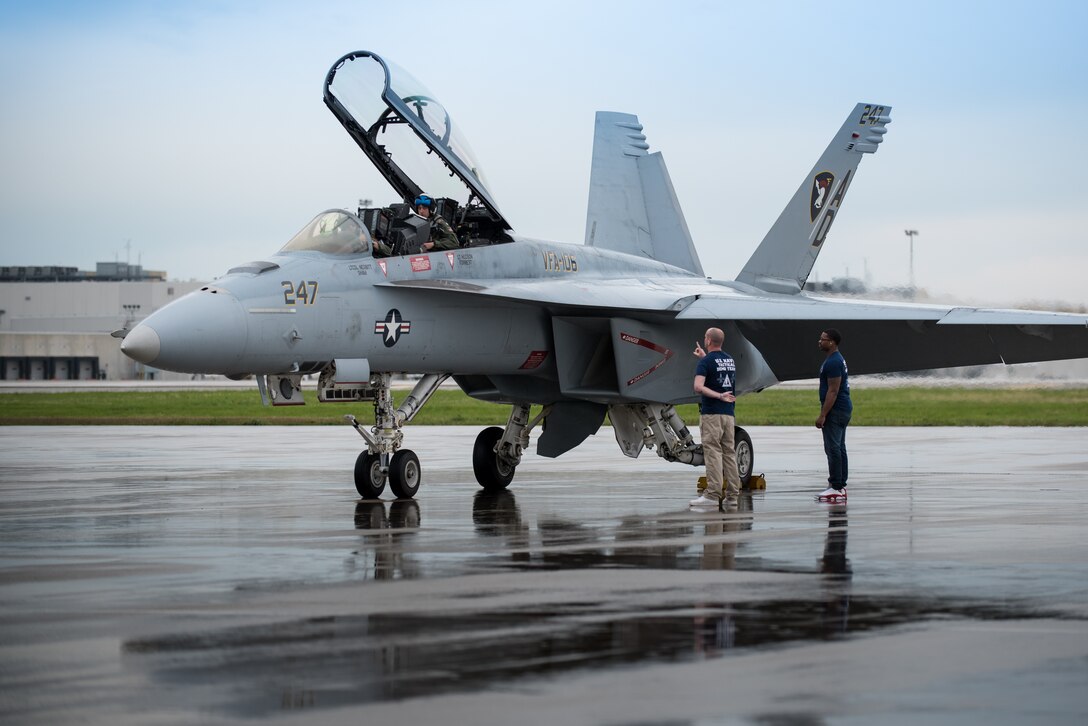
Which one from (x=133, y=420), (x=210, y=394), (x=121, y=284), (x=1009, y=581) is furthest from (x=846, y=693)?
(x=121, y=284)

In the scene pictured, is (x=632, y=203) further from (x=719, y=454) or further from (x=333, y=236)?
(x=719, y=454)

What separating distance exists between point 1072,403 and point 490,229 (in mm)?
27129

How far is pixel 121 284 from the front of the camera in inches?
3445

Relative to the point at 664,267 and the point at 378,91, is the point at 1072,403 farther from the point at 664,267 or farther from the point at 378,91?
the point at 378,91

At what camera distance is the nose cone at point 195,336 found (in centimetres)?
1175

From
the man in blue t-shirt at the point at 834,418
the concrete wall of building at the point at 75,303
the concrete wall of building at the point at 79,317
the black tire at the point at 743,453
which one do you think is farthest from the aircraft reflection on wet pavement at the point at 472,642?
the concrete wall of building at the point at 75,303

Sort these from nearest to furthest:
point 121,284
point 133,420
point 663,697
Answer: point 663,697, point 133,420, point 121,284

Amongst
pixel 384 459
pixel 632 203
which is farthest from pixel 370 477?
pixel 632 203

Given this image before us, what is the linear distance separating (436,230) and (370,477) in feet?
8.40

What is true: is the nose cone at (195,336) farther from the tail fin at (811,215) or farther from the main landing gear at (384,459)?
the tail fin at (811,215)

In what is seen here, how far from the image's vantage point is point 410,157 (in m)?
14.7

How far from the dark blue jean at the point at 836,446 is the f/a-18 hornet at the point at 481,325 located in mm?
1604

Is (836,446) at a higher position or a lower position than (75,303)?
lower

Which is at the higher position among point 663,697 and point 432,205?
point 432,205
